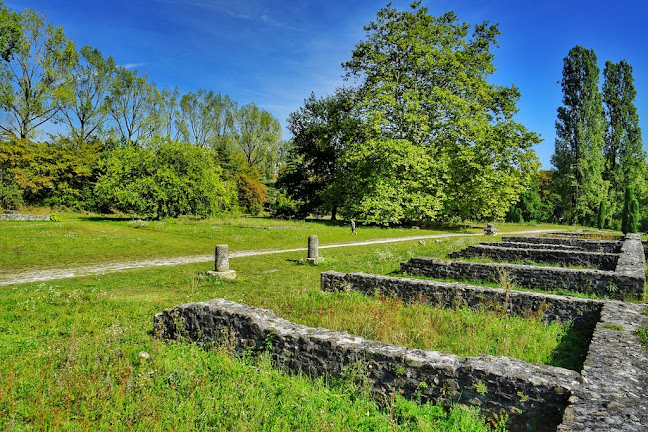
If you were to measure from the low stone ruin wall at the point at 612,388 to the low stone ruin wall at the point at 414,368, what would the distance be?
21 cm

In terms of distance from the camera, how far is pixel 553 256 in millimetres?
13430

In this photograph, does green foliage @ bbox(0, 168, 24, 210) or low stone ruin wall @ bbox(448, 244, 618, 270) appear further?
green foliage @ bbox(0, 168, 24, 210)

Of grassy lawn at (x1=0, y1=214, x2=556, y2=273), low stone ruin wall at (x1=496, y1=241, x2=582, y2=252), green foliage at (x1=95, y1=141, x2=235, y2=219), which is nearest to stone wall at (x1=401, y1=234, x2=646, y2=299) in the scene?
low stone ruin wall at (x1=496, y1=241, x2=582, y2=252)

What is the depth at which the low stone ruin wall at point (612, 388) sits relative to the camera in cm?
305

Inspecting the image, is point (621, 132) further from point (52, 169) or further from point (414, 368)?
point (52, 169)

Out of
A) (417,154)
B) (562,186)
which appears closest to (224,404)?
(417,154)

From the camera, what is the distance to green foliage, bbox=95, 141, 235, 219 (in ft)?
88.8

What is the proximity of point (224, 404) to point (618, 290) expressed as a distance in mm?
9121

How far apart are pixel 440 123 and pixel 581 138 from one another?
23.0 meters

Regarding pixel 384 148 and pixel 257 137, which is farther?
pixel 257 137

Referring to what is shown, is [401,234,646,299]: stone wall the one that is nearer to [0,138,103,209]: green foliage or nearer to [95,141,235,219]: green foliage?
[95,141,235,219]: green foliage

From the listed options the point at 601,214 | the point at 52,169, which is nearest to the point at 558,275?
the point at 601,214

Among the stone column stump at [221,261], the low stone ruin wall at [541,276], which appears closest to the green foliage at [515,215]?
the low stone ruin wall at [541,276]

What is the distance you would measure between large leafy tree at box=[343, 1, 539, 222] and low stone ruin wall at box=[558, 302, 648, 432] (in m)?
25.3
